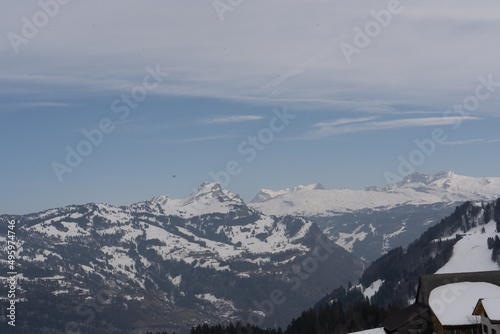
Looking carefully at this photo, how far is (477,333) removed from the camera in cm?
8406

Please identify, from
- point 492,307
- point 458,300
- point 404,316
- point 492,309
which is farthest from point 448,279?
point 492,309

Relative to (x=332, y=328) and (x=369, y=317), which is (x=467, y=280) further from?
(x=332, y=328)

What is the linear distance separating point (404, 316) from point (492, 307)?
26188 mm

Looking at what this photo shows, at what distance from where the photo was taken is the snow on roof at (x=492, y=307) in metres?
75.5

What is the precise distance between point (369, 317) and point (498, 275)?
85271 millimetres

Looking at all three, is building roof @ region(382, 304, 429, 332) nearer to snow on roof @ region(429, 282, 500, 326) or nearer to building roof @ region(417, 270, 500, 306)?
building roof @ region(417, 270, 500, 306)

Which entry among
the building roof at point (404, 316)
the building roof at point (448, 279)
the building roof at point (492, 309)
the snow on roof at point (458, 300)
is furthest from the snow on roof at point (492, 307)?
the building roof at point (404, 316)

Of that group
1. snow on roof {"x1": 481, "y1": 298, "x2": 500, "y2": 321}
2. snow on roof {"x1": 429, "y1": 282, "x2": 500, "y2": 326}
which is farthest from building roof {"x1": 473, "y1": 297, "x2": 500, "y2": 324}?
snow on roof {"x1": 429, "y1": 282, "x2": 500, "y2": 326}

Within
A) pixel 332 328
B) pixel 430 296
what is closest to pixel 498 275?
pixel 430 296

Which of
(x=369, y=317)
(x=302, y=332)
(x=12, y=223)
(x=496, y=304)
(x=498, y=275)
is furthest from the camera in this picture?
(x=302, y=332)

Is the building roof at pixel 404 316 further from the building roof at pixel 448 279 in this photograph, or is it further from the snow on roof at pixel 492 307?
the snow on roof at pixel 492 307

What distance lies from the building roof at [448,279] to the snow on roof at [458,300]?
1470 millimetres

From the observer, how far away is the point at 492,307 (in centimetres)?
7669

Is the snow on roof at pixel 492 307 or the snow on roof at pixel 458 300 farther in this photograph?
the snow on roof at pixel 458 300
